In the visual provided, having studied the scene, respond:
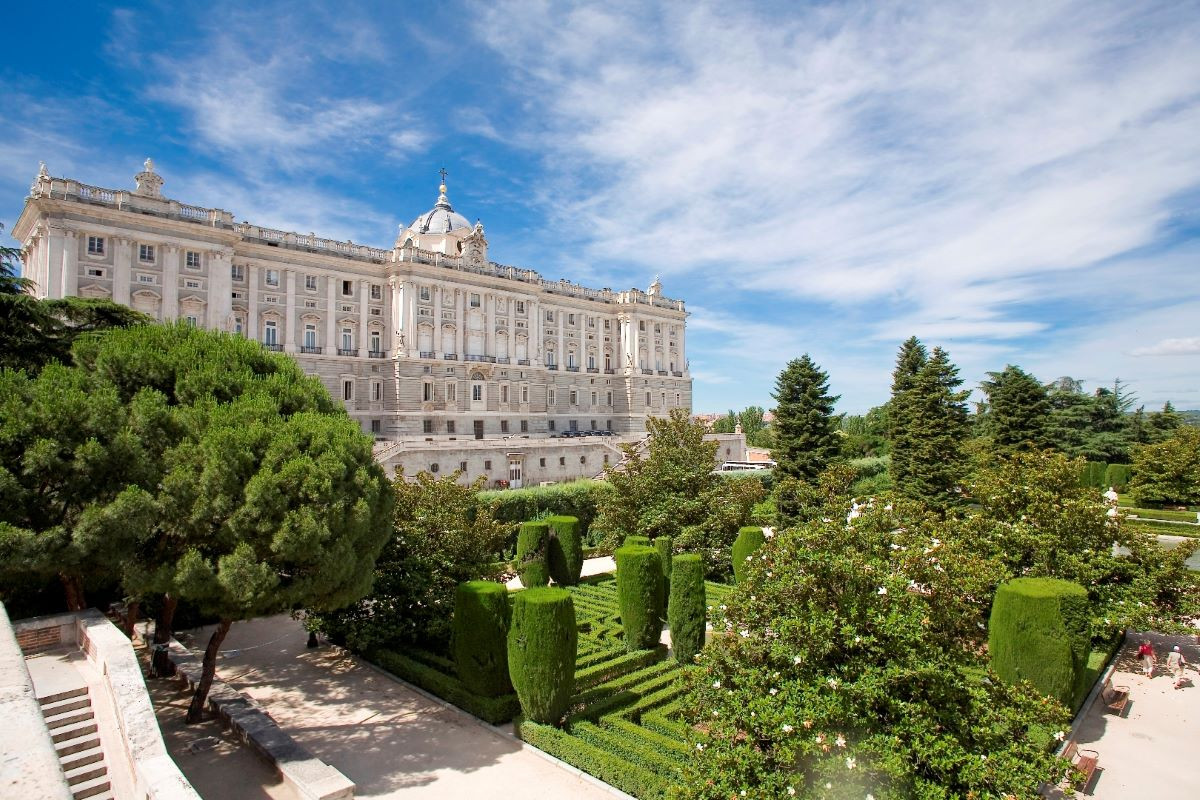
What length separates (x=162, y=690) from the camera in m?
12.5

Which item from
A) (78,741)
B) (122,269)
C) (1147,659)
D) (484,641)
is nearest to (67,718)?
(78,741)

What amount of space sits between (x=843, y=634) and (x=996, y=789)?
218 centimetres

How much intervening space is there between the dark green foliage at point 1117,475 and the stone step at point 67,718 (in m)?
51.3

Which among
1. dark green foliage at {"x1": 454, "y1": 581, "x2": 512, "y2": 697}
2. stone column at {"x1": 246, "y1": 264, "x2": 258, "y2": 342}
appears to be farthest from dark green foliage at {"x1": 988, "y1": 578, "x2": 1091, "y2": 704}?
stone column at {"x1": 246, "y1": 264, "x2": 258, "y2": 342}

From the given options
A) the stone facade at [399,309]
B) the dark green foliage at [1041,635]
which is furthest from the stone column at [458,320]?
the dark green foliage at [1041,635]

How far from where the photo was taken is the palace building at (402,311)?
34750mm

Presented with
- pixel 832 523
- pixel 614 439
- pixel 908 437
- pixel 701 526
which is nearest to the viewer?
→ pixel 832 523

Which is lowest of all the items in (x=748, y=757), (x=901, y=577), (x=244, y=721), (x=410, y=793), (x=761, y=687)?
(x=410, y=793)

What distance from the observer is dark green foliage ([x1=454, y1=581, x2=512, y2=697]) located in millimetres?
11922

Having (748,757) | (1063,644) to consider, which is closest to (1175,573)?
(1063,644)

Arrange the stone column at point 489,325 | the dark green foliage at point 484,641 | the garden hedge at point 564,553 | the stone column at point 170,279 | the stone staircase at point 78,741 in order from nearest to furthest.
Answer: the stone staircase at point 78,741 < the dark green foliage at point 484,641 < the garden hedge at point 564,553 < the stone column at point 170,279 < the stone column at point 489,325

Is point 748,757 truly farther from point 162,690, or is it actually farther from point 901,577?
point 162,690

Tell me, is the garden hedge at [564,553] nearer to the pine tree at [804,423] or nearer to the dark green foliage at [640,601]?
the dark green foliage at [640,601]

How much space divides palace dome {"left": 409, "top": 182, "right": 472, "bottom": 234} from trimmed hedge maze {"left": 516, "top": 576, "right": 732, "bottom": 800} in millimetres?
44752
